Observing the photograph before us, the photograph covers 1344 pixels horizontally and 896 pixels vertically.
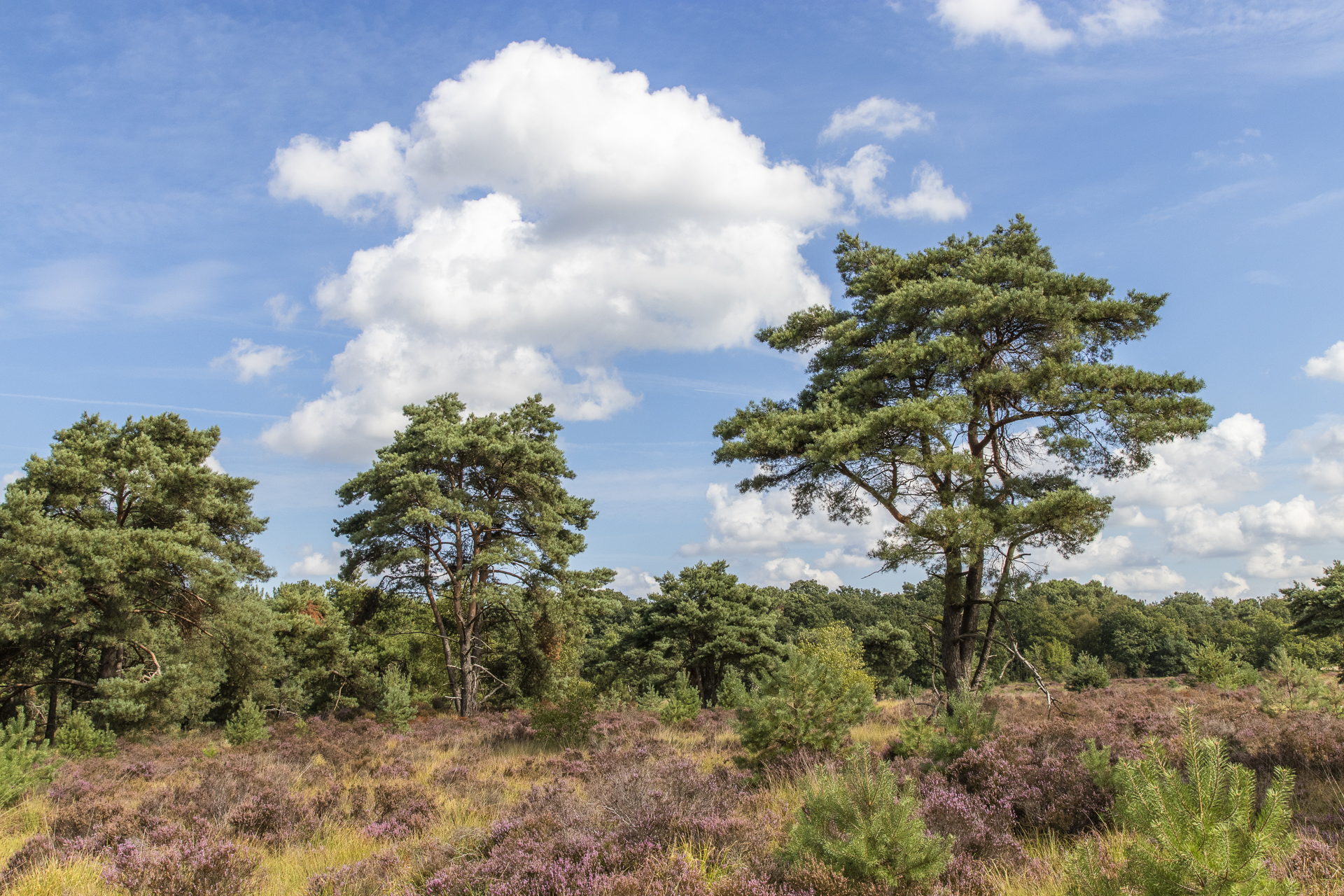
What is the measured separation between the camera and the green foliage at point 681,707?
18.4 metres

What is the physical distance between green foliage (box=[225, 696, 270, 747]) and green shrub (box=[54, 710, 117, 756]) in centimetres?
297

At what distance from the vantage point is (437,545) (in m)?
22.0

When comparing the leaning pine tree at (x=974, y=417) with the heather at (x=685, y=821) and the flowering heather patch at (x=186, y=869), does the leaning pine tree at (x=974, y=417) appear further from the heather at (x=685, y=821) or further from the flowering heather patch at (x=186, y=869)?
the flowering heather patch at (x=186, y=869)

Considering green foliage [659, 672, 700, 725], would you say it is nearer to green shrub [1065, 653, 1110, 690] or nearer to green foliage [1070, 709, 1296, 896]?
green foliage [1070, 709, 1296, 896]

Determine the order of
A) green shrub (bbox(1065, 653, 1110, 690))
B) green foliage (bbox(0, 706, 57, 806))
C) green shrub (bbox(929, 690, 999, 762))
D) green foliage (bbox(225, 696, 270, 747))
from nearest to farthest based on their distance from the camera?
green shrub (bbox(929, 690, 999, 762)) → green foliage (bbox(0, 706, 57, 806)) → green foliage (bbox(225, 696, 270, 747)) → green shrub (bbox(1065, 653, 1110, 690))

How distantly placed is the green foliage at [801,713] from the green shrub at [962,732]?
3.09 ft

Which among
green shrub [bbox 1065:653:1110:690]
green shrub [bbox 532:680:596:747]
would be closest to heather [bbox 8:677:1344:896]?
green shrub [bbox 532:680:596:747]

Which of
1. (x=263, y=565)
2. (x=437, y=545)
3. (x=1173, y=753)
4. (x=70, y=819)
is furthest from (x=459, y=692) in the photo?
(x=1173, y=753)

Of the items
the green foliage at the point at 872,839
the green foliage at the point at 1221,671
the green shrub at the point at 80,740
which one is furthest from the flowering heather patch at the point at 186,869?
the green foliage at the point at 1221,671

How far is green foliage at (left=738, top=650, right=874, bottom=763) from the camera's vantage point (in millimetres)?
8242

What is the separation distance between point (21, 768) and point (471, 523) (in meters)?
13.5

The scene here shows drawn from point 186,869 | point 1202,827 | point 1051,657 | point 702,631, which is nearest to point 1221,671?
point 702,631

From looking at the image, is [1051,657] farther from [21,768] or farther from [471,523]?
[21,768]

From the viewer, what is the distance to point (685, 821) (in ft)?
16.6
